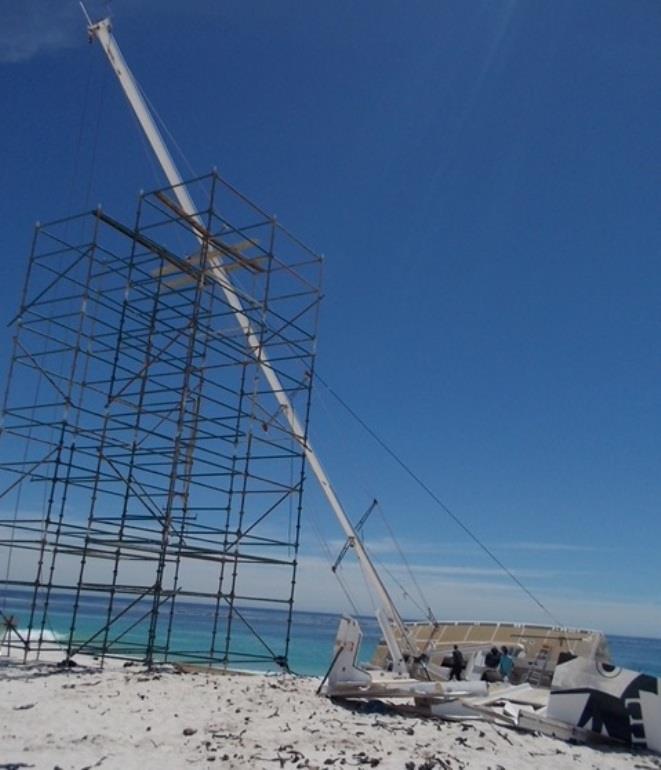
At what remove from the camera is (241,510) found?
21.6 meters

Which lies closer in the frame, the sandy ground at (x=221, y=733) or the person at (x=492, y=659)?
the sandy ground at (x=221, y=733)

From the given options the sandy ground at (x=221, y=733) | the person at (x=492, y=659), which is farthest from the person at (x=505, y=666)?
the sandy ground at (x=221, y=733)

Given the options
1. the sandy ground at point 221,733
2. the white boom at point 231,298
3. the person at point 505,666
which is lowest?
the sandy ground at point 221,733

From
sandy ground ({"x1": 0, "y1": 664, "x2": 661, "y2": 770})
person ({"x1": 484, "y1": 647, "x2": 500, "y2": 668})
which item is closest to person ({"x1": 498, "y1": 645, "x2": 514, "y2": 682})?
person ({"x1": 484, "y1": 647, "x2": 500, "y2": 668})

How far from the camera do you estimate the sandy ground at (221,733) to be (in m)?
10.9

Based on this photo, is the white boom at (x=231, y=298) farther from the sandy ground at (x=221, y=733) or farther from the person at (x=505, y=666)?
the sandy ground at (x=221, y=733)

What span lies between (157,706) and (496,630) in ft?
63.8

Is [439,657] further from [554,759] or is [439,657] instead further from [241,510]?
[554,759]

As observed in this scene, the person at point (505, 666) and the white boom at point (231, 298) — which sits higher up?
the white boom at point (231, 298)

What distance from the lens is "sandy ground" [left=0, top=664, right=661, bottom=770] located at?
10859 millimetres

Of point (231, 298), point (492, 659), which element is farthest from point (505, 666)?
point (231, 298)

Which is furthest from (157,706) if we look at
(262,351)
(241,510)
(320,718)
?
(262,351)

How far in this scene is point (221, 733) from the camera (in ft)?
40.9

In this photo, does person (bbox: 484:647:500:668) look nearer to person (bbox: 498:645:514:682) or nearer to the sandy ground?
person (bbox: 498:645:514:682)
